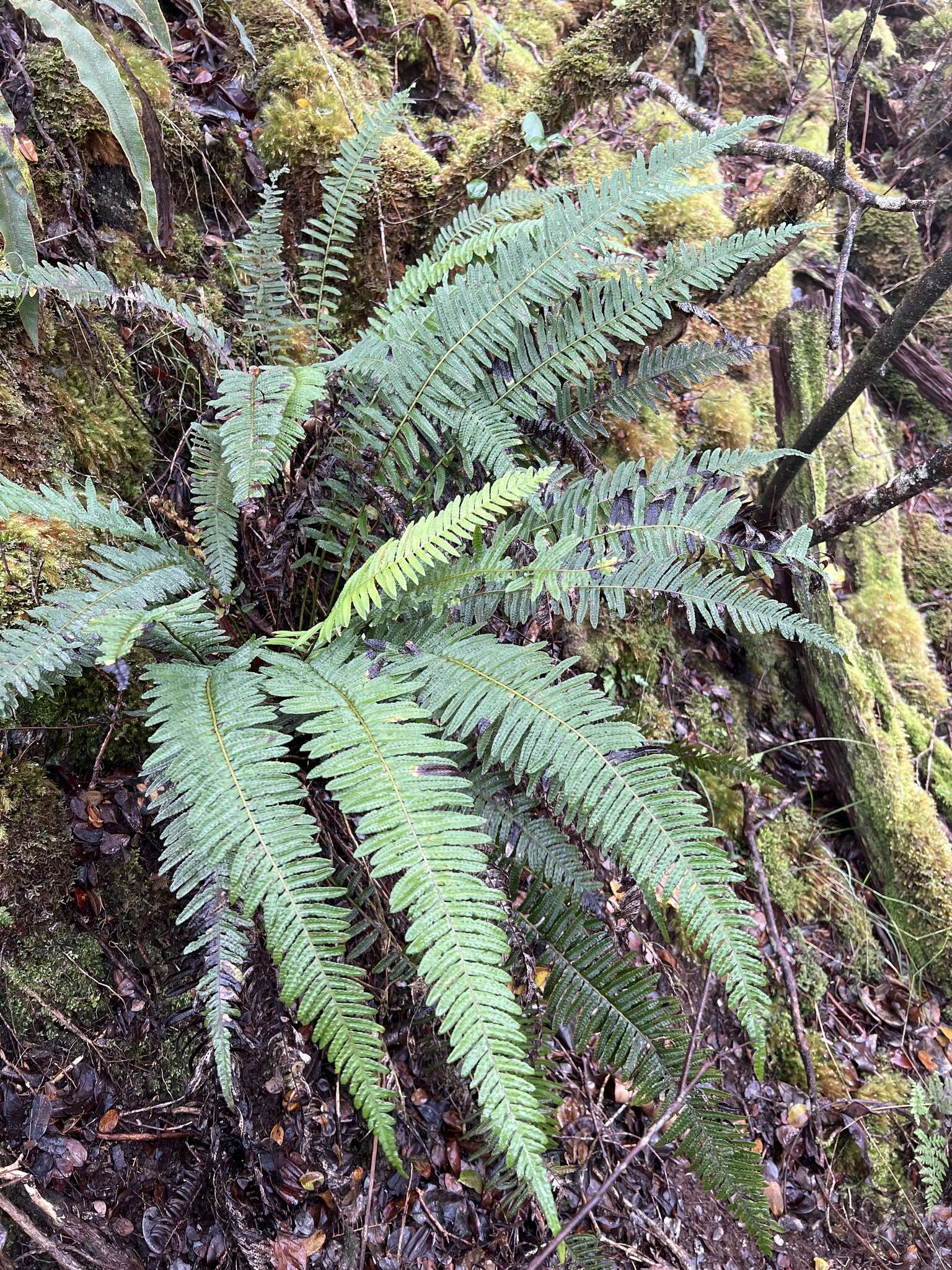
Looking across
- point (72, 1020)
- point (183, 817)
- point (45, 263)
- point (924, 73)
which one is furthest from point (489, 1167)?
point (924, 73)

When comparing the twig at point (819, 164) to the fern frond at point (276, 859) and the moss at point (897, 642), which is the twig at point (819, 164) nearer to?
the moss at point (897, 642)

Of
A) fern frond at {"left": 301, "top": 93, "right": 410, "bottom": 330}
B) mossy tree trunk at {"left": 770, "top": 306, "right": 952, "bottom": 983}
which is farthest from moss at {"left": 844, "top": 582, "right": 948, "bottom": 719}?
fern frond at {"left": 301, "top": 93, "right": 410, "bottom": 330}

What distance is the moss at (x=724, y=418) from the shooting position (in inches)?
160

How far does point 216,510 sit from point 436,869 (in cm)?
120

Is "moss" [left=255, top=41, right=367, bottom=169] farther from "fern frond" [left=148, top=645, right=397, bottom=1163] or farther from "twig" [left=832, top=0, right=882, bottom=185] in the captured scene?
"fern frond" [left=148, top=645, right=397, bottom=1163]

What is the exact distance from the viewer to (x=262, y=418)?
→ 184 centimetres

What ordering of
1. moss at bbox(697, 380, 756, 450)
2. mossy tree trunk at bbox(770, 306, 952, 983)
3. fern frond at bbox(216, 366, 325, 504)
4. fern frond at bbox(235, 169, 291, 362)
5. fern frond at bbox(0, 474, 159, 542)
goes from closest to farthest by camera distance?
fern frond at bbox(0, 474, 159, 542), fern frond at bbox(216, 366, 325, 504), fern frond at bbox(235, 169, 291, 362), mossy tree trunk at bbox(770, 306, 952, 983), moss at bbox(697, 380, 756, 450)

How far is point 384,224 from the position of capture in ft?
10.1

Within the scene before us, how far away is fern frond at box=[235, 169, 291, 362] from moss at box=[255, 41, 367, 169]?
0.68 metres

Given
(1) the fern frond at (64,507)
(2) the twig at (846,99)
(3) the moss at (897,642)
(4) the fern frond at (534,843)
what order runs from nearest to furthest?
1. (1) the fern frond at (64,507)
2. (4) the fern frond at (534,843)
3. (2) the twig at (846,99)
4. (3) the moss at (897,642)

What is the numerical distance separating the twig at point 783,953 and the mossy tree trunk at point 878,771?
771mm

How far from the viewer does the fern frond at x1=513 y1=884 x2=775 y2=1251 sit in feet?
6.34

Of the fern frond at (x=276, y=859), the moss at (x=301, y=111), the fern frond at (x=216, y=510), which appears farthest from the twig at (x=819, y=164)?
the fern frond at (x=276, y=859)

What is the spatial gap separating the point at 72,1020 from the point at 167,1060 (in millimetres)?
251
